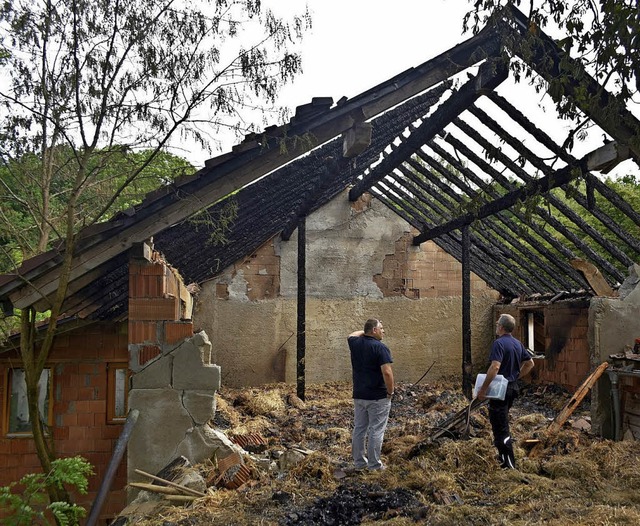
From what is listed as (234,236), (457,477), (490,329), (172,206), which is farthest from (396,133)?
(490,329)

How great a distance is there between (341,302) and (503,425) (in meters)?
8.93

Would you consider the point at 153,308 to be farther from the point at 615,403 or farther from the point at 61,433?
the point at 615,403

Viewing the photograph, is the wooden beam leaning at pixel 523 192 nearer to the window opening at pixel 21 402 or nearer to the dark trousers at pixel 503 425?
the dark trousers at pixel 503 425

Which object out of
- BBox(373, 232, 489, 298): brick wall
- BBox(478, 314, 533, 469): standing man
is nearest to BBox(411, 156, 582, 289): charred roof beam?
BBox(373, 232, 489, 298): brick wall

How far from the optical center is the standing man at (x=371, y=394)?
6.69 metres

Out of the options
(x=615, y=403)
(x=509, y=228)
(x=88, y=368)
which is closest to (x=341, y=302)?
(x=509, y=228)

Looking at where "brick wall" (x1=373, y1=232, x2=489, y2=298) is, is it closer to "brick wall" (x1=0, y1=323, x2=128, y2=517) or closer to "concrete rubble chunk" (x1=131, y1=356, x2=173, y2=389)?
"brick wall" (x1=0, y1=323, x2=128, y2=517)

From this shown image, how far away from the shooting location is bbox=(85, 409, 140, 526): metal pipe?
539cm

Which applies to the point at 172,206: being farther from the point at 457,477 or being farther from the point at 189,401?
the point at 457,477

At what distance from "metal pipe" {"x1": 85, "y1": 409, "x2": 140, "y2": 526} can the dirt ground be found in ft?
1.89

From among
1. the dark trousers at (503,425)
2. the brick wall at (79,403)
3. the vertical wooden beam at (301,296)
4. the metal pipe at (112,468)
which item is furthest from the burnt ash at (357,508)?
the vertical wooden beam at (301,296)

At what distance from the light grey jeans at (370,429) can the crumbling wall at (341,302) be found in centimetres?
814

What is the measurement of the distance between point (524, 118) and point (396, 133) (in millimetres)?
1789

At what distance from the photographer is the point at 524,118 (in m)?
8.40
